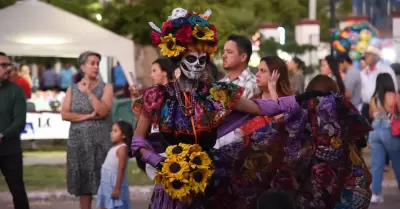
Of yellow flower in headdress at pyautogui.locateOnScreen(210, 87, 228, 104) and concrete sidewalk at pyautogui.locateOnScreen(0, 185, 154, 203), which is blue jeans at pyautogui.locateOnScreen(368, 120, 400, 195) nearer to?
concrete sidewalk at pyautogui.locateOnScreen(0, 185, 154, 203)

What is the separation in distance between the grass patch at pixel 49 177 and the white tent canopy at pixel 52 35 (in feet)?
13.0

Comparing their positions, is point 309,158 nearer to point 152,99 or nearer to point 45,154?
point 152,99

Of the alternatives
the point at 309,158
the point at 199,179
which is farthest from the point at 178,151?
the point at 309,158

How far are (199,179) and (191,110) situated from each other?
47 centimetres

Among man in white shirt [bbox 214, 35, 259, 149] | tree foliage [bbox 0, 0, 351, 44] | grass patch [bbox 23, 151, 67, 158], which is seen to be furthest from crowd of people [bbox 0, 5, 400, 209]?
tree foliage [bbox 0, 0, 351, 44]

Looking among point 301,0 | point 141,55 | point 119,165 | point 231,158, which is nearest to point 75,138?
point 119,165

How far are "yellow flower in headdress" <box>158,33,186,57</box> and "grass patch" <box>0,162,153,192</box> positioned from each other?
8.71 metres

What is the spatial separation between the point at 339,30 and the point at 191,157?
2681 centimetres

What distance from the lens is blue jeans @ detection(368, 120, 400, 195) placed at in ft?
44.8

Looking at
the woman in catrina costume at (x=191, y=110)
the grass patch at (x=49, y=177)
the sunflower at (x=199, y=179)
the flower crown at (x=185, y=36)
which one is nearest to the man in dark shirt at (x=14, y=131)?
the grass patch at (x=49, y=177)

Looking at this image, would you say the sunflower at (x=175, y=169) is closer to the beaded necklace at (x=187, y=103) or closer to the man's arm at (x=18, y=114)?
the beaded necklace at (x=187, y=103)

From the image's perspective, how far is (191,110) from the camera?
22.0 feet

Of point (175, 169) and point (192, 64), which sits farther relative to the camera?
point (192, 64)

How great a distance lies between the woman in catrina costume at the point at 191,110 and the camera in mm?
6672
